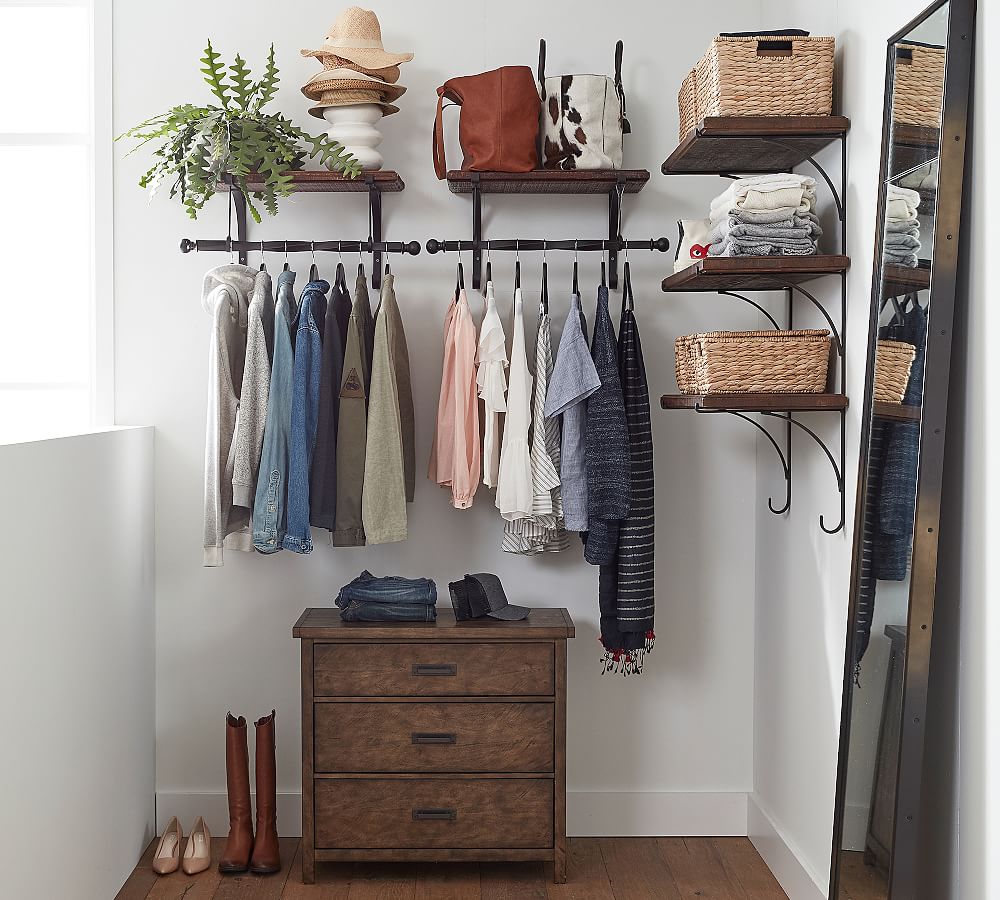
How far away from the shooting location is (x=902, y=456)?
6.56ft

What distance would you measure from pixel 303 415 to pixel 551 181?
97 cm

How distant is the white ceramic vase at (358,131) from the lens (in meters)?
2.92

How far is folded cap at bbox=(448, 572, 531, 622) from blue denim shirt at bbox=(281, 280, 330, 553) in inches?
17.5

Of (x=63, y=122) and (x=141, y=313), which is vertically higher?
(x=63, y=122)

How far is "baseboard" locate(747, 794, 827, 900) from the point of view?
8.69ft

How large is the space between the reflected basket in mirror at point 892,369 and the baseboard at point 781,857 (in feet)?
4.22

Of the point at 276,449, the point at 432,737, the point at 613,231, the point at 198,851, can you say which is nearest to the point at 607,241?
the point at 613,231

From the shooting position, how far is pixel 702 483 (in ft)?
10.6

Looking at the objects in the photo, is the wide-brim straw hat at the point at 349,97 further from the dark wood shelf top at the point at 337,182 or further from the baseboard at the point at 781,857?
the baseboard at the point at 781,857

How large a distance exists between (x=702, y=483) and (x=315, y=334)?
127 cm

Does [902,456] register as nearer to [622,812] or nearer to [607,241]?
[607,241]

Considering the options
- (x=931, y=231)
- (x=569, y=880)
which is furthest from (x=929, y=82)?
(x=569, y=880)
